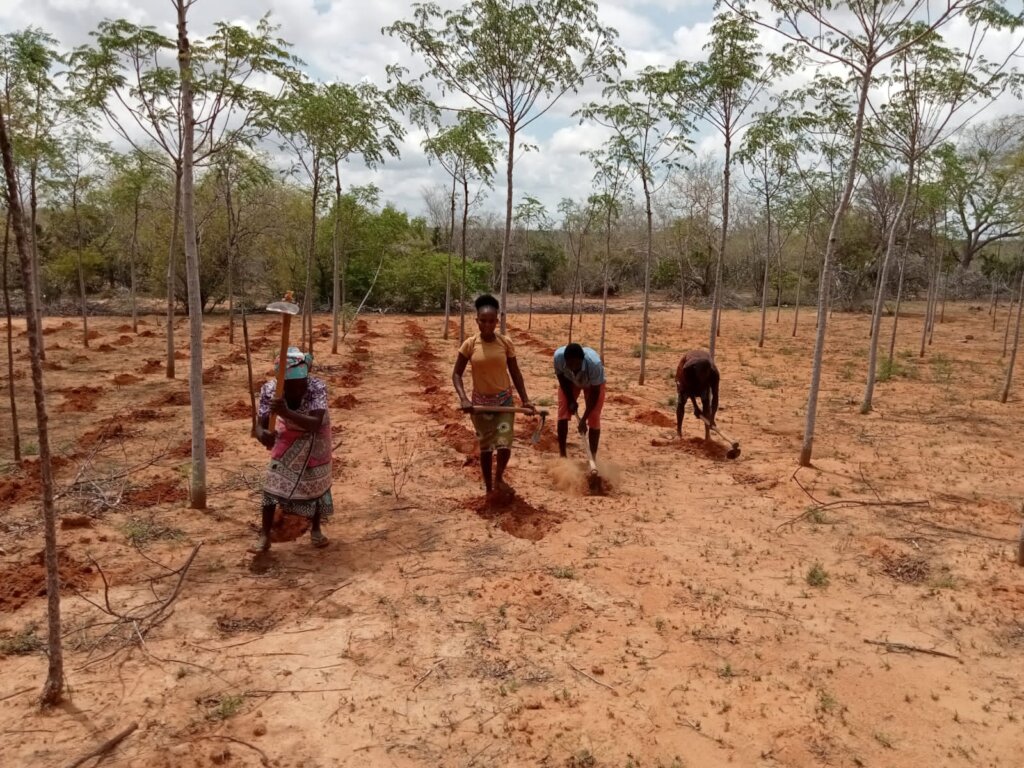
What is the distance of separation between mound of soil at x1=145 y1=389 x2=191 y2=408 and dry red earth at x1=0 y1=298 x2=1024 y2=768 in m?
1.31

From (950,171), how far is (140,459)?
15535 millimetres

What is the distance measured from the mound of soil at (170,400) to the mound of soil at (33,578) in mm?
5641

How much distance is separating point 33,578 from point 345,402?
582 centimetres

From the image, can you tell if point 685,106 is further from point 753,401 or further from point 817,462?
point 817,462

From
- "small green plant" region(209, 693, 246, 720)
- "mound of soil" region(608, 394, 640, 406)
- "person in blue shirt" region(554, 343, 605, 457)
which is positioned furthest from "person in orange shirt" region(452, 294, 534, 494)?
"mound of soil" region(608, 394, 640, 406)

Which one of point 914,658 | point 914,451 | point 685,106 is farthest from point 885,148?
point 914,658

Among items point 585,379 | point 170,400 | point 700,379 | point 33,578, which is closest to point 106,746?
point 33,578

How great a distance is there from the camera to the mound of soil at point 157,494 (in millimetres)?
5352

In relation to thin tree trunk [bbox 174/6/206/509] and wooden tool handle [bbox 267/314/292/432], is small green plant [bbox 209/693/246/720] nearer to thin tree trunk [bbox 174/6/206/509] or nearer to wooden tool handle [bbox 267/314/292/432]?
wooden tool handle [bbox 267/314/292/432]

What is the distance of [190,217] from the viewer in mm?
4734

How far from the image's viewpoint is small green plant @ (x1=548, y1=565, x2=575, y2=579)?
4.25 metres

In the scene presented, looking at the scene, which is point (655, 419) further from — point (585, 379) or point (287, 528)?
point (287, 528)

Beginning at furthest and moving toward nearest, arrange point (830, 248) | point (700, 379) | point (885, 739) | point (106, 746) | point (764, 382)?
point (764, 382)
point (700, 379)
point (830, 248)
point (885, 739)
point (106, 746)

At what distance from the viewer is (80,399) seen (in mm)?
9586
